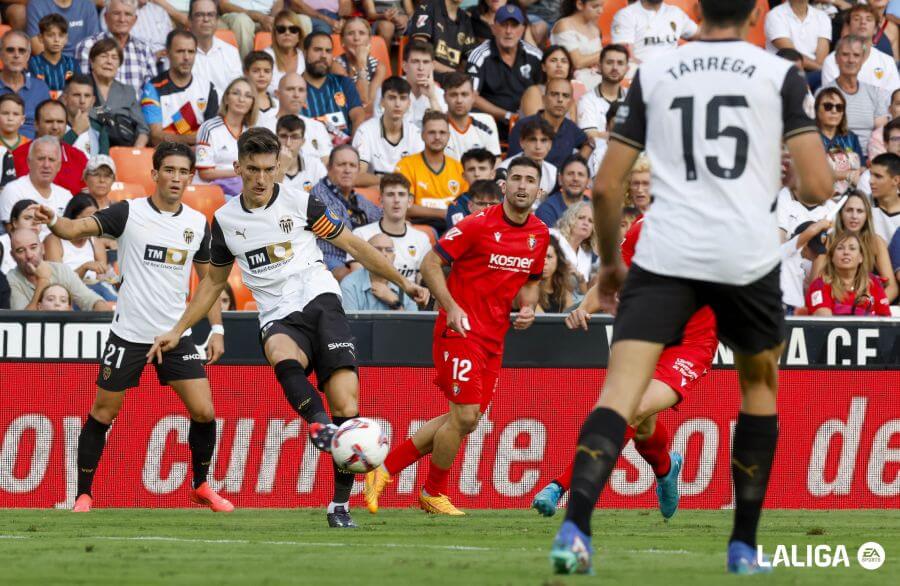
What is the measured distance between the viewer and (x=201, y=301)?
9773 mm

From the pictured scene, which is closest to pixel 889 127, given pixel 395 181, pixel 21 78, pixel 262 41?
pixel 395 181

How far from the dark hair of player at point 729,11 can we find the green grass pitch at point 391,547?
218 centimetres

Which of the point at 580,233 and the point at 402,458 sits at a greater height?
the point at 580,233

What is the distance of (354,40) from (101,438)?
23.8 ft

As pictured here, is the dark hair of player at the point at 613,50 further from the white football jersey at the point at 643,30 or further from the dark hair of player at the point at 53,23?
the dark hair of player at the point at 53,23

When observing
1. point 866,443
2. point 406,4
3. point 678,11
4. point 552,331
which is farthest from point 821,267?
point 406,4

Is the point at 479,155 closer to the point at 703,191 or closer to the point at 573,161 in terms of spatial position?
the point at 573,161

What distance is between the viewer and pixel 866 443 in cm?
1179

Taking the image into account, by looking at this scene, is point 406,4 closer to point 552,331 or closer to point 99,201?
point 99,201

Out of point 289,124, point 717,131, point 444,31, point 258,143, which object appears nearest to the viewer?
point 717,131

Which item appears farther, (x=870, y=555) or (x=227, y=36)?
(x=227, y=36)

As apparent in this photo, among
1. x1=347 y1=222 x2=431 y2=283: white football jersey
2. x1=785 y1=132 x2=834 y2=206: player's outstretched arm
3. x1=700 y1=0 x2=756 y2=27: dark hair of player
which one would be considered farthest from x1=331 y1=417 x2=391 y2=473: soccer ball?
x1=347 y1=222 x2=431 y2=283: white football jersey

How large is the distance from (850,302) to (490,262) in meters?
3.76

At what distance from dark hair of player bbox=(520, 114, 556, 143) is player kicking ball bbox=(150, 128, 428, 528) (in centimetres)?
558
